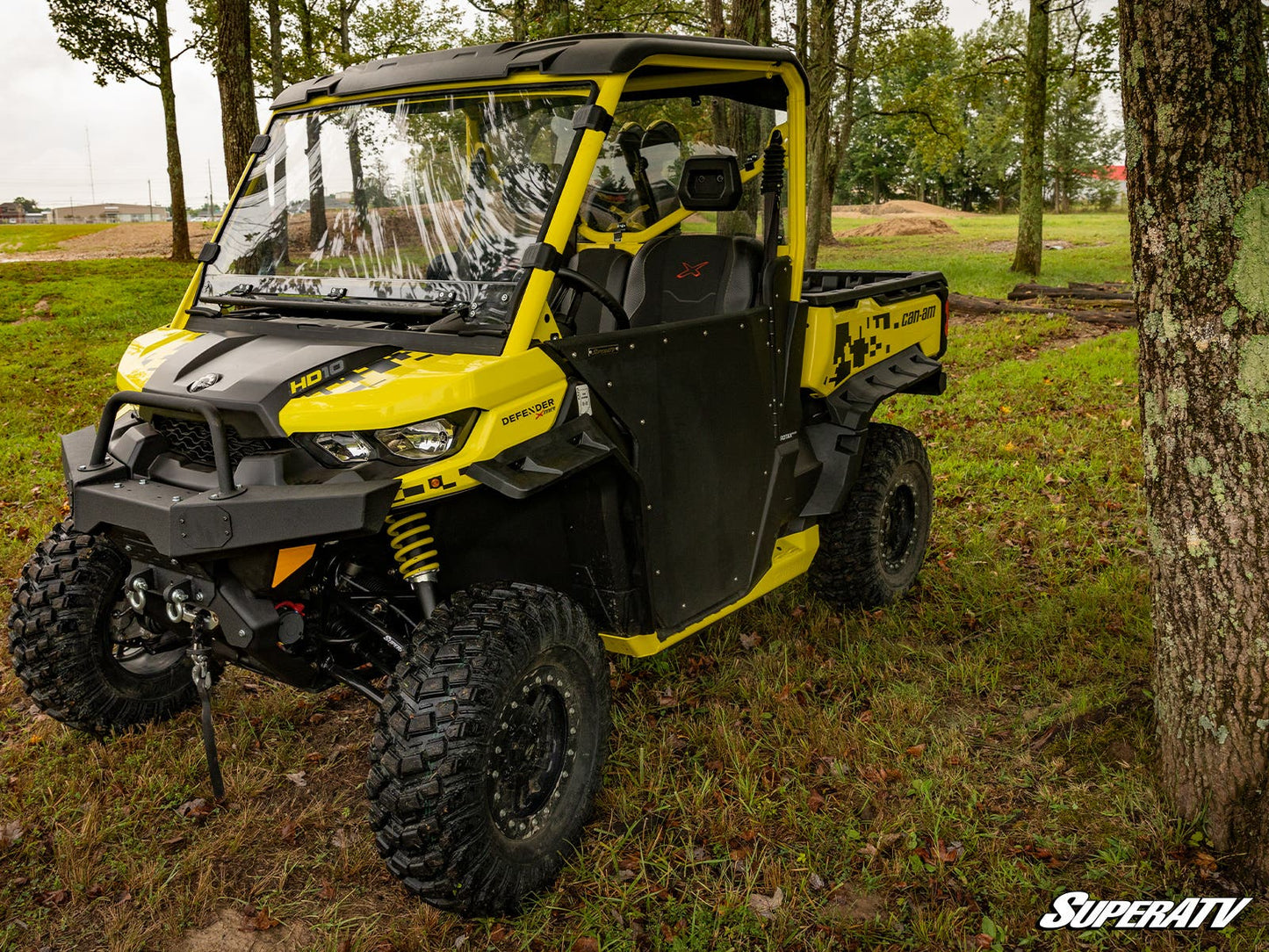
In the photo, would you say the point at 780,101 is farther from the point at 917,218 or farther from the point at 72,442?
the point at 917,218

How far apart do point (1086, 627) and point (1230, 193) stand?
2333 millimetres

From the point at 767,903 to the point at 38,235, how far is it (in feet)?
112

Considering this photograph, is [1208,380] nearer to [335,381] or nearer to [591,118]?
[591,118]

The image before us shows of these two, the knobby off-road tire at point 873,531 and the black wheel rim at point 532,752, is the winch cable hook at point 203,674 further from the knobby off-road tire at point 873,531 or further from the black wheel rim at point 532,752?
the knobby off-road tire at point 873,531

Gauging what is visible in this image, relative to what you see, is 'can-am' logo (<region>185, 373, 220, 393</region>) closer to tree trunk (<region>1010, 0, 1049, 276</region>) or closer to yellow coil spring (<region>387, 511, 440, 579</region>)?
yellow coil spring (<region>387, 511, 440, 579</region>)

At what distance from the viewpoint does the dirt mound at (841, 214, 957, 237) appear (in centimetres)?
3081

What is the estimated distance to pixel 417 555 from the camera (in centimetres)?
316

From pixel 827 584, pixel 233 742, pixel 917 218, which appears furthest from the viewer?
pixel 917 218

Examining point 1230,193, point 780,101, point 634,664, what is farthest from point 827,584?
point 1230,193

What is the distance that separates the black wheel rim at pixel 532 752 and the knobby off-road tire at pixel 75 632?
1773mm

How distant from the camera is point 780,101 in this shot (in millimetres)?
4324

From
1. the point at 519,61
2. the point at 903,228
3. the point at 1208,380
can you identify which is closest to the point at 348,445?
the point at 519,61

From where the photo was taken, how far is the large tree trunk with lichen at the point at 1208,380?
2.95 m

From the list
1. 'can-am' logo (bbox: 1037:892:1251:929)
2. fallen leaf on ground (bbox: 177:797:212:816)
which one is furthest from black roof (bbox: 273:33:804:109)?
'can-am' logo (bbox: 1037:892:1251:929)
